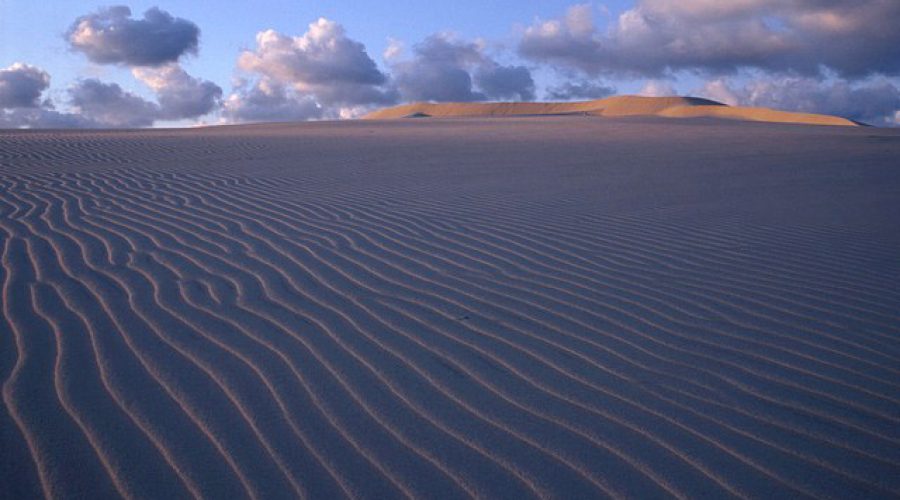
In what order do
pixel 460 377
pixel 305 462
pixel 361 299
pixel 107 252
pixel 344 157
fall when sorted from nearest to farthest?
1. pixel 305 462
2. pixel 460 377
3. pixel 361 299
4. pixel 107 252
5. pixel 344 157

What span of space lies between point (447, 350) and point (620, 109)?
80489 mm

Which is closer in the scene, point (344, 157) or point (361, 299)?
point (361, 299)

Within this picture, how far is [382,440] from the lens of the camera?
2516 millimetres

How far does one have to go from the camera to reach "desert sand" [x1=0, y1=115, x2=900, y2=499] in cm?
236

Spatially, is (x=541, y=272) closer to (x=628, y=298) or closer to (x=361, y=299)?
(x=628, y=298)

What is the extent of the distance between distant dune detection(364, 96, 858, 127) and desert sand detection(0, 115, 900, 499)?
52.6m

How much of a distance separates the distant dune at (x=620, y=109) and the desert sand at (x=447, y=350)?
173 ft

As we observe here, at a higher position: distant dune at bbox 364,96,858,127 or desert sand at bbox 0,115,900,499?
distant dune at bbox 364,96,858,127

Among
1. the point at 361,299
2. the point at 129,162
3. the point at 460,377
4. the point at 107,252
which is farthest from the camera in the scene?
the point at 129,162

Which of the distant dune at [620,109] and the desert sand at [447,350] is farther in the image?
the distant dune at [620,109]

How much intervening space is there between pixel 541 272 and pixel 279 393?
2324mm

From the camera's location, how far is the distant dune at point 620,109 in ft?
197

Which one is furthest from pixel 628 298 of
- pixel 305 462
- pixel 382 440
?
pixel 305 462

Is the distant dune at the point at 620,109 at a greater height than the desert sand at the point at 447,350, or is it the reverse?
the distant dune at the point at 620,109
